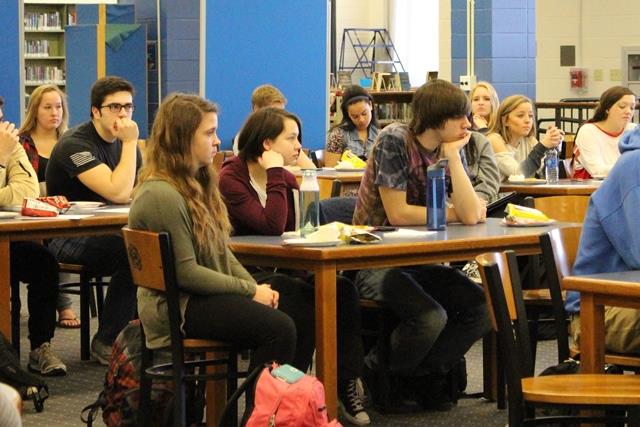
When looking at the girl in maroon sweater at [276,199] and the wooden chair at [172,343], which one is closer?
the wooden chair at [172,343]

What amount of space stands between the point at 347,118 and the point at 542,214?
4156mm

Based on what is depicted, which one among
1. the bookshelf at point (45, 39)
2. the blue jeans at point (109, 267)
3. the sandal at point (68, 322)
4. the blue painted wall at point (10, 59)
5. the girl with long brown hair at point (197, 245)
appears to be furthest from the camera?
the bookshelf at point (45, 39)

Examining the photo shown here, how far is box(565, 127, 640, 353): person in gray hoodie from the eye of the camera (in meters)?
3.38

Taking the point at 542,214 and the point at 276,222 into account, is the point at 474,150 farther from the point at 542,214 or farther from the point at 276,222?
the point at 276,222

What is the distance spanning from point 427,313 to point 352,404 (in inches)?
16.5

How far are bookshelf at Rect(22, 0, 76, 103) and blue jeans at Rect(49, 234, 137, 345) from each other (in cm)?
924

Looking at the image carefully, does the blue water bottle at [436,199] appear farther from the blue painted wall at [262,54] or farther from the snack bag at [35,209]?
Answer: the blue painted wall at [262,54]

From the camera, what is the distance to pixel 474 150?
588 centimetres

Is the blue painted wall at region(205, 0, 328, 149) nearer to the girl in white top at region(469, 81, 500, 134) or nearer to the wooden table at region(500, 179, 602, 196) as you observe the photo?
the girl in white top at region(469, 81, 500, 134)

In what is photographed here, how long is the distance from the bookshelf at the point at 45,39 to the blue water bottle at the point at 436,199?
10532 millimetres

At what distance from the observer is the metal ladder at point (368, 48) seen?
55.5 feet

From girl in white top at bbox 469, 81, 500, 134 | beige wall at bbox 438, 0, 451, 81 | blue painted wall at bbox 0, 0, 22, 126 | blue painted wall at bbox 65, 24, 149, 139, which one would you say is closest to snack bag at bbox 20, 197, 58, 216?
blue painted wall at bbox 0, 0, 22, 126

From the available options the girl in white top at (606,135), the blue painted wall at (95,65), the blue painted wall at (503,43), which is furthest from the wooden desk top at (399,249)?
the blue painted wall at (95,65)

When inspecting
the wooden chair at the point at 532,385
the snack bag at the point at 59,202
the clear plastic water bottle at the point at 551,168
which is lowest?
the wooden chair at the point at 532,385
